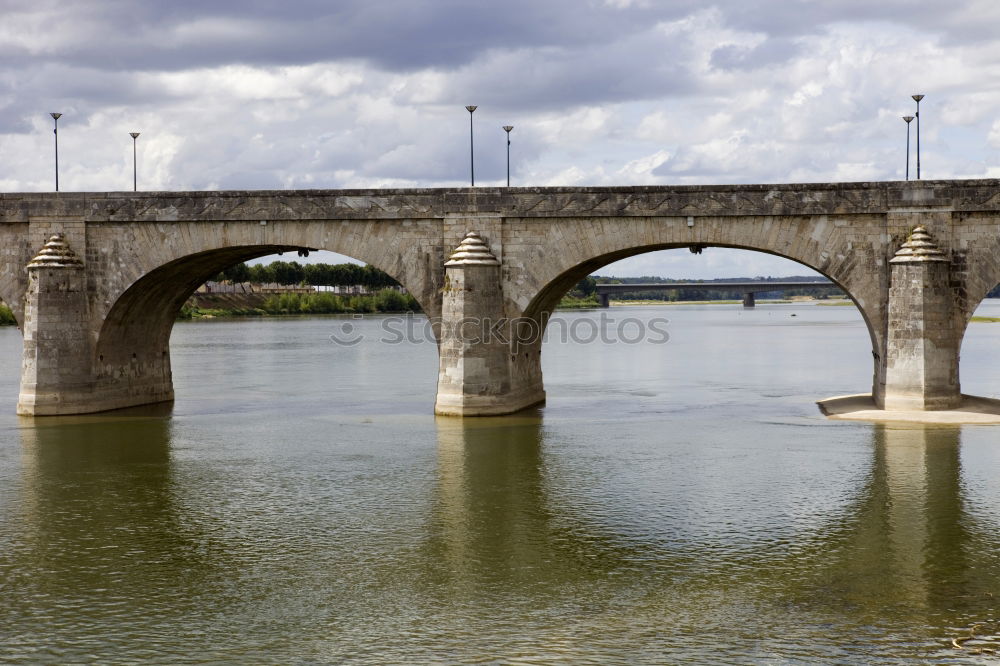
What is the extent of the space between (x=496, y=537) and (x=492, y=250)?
14013 millimetres

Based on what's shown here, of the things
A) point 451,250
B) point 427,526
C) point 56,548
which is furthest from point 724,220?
point 56,548

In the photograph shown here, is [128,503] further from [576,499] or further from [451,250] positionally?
[451,250]

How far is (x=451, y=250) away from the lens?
102 feet

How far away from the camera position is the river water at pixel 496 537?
44.0 feet

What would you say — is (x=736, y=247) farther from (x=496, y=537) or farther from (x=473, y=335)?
(x=496, y=537)

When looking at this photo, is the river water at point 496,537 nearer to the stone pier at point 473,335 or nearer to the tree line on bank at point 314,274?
the stone pier at point 473,335

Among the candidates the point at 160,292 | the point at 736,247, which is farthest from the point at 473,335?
the point at 160,292

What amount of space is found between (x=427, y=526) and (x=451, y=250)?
1341cm

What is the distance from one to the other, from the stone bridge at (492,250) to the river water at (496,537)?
1697 mm

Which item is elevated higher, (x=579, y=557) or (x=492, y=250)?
(x=492, y=250)

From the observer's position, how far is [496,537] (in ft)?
59.6

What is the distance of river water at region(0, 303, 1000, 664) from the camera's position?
1342 cm

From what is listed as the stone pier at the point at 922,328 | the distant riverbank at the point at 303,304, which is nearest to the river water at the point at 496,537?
A: the stone pier at the point at 922,328

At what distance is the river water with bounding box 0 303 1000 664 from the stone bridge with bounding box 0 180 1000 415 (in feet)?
5.57
